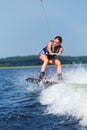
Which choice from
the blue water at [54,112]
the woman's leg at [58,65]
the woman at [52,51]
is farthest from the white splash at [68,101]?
the woman at [52,51]

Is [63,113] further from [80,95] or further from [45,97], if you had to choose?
[45,97]

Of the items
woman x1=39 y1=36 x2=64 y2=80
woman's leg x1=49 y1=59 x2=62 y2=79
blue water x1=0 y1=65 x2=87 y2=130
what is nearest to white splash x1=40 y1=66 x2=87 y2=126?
blue water x1=0 y1=65 x2=87 y2=130

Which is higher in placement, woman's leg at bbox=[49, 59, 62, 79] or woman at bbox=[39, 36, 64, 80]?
woman at bbox=[39, 36, 64, 80]

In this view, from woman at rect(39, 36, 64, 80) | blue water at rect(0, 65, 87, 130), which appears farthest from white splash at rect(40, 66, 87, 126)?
woman at rect(39, 36, 64, 80)

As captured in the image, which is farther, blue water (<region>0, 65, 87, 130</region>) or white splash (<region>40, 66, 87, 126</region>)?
white splash (<region>40, 66, 87, 126</region>)

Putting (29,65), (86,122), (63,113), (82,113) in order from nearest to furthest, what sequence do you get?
(86,122) → (82,113) → (63,113) → (29,65)

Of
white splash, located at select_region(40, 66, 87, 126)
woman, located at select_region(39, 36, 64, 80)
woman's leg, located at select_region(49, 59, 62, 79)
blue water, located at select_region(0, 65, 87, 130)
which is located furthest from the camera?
woman's leg, located at select_region(49, 59, 62, 79)

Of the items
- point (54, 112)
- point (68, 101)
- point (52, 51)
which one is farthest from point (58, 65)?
point (54, 112)

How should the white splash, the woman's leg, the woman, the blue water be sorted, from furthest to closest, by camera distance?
the woman's leg → the woman → the white splash → the blue water

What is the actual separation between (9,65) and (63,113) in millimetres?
147310

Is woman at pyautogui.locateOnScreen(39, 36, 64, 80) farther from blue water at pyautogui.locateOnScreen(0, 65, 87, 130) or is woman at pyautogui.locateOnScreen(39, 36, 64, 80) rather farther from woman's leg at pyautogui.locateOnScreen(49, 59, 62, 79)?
blue water at pyautogui.locateOnScreen(0, 65, 87, 130)

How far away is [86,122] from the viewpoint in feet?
33.4

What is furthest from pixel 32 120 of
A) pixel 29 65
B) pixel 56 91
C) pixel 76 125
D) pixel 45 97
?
pixel 29 65

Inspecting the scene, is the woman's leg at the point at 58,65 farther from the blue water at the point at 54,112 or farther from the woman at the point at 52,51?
the blue water at the point at 54,112
